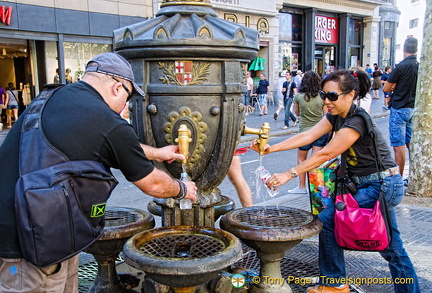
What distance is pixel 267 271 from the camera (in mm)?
3240

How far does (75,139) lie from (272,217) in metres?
1.85

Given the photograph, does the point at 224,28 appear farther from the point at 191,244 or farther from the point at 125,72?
the point at 191,244

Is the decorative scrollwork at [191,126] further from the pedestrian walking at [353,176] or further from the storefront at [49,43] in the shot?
the storefront at [49,43]

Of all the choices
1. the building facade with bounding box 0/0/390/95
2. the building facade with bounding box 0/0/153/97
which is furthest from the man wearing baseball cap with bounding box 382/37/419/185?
the building facade with bounding box 0/0/153/97

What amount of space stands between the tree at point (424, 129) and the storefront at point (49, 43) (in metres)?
13.1

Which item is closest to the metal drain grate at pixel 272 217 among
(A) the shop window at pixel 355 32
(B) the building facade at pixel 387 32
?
(A) the shop window at pixel 355 32

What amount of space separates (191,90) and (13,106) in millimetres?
14969

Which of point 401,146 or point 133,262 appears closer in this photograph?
point 133,262

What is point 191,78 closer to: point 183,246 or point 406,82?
point 183,246

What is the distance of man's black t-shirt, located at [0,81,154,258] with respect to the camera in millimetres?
2102

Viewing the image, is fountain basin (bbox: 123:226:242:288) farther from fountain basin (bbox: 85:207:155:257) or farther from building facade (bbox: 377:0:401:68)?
building facade (bbox: 377:0:401:68)

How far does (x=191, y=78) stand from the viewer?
3057 millimetres

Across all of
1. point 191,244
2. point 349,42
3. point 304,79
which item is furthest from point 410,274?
point 349,42

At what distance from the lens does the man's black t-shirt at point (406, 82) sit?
667cm
